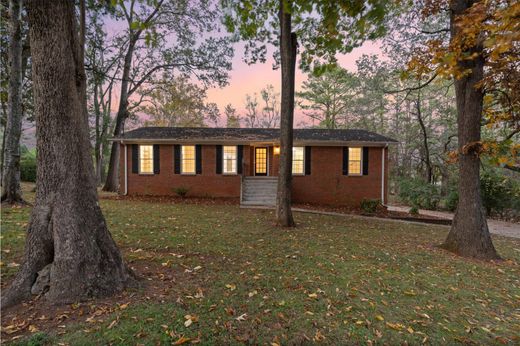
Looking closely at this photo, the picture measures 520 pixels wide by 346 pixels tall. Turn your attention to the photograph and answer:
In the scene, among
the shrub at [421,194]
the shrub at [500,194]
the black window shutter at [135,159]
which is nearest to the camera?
the shrub at [500,194]

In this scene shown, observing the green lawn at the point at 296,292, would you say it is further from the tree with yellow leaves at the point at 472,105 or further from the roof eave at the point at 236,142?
the roof eave at the point at 236,142

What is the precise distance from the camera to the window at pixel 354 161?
1359 cm

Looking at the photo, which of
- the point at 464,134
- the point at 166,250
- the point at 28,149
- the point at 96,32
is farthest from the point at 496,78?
the point at 28,149

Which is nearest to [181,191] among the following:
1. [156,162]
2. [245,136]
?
[156,162]

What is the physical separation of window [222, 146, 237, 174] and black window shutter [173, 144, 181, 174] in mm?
2428

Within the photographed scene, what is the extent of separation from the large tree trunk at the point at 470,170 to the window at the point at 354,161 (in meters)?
7.45

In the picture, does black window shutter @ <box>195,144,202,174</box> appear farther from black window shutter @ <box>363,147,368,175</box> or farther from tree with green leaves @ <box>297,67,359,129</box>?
tree with green leaves @ <box>297,67,359,129</box>

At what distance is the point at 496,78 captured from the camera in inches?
213

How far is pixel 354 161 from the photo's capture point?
13.6m

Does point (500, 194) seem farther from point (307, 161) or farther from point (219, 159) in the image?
point (219, 159)

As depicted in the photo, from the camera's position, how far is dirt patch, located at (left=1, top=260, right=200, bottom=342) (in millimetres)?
2379

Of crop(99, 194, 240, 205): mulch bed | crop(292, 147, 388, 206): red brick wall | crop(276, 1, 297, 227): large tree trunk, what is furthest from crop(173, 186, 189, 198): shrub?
crop(276, 1, 297, 227): large tree trunk

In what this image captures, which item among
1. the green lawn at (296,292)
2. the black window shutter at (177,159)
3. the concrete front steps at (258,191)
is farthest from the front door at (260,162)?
the green lawn at (296,292)

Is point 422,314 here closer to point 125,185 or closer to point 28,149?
point 125,185
